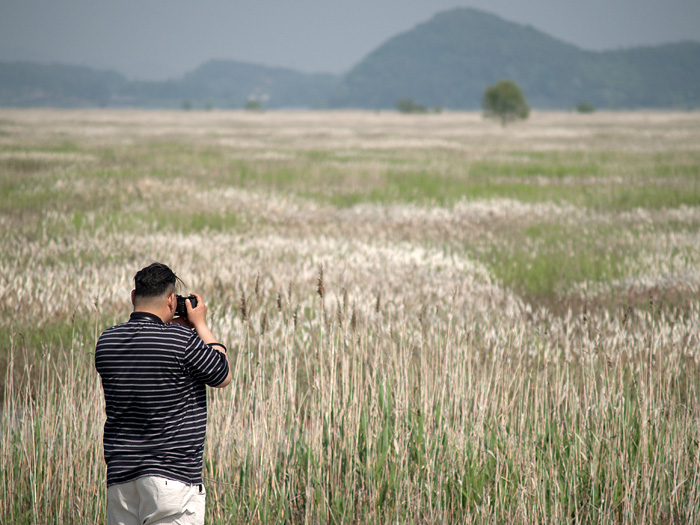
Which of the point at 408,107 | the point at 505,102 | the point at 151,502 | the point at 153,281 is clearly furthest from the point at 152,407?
the point at 408,107

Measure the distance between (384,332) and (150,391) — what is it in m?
2.99

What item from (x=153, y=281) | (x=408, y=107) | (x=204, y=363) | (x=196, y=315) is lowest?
(x=204, y=363)

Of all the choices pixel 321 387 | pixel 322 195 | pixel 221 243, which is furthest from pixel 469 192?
pixel 321 387

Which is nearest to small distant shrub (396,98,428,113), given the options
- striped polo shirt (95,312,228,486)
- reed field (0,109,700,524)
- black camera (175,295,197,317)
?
reed field (0,109,700,524)

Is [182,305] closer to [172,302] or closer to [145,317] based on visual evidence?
[172,302]

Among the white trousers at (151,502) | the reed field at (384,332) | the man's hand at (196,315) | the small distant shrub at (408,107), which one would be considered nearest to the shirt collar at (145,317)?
the man's hand at (196,315)

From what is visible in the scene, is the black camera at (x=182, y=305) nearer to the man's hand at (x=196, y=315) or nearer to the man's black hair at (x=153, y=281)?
the man's hand at (x=196, y=315)

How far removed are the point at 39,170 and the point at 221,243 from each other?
12.2 meters

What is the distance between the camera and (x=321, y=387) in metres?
3.53

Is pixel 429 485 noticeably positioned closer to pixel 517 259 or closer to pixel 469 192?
pixel 517 259

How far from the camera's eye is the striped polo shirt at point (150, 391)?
220 centimetres

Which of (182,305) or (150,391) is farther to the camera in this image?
(182,305)

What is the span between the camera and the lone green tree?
8206 cm

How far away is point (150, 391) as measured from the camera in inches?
86.4
